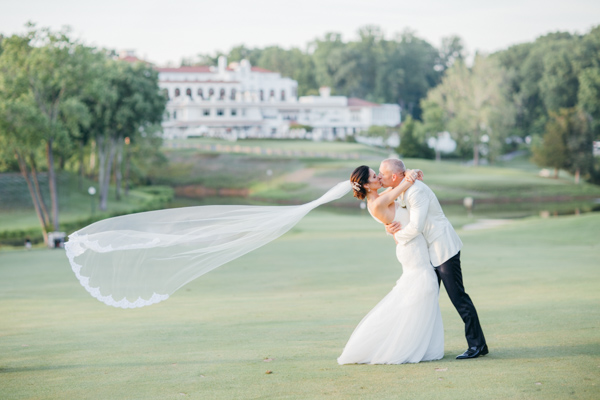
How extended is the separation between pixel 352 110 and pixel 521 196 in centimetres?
6726

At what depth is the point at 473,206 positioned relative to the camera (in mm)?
61844

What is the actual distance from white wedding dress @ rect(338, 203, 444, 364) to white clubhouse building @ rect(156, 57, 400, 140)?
113486mm

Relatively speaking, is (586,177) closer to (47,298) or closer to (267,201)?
(267,201)

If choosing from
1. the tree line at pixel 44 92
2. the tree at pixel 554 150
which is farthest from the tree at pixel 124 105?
the tree at pixel 554 150

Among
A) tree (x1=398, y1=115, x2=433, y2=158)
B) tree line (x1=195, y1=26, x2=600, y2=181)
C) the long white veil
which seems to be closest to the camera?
the long white veil

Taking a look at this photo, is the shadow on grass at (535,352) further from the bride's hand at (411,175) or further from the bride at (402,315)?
A: the bride's hand at (411,175)

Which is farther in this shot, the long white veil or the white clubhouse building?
the white clubhouse building

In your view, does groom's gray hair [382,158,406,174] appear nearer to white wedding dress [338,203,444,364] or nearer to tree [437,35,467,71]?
white wedding dress [338,203,444,364]

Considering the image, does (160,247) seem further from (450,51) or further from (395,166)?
(450,51)

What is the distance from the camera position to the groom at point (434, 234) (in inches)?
300

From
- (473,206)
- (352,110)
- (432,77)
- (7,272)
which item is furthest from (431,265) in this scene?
(432,77)

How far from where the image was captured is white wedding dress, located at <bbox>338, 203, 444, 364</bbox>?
750cm

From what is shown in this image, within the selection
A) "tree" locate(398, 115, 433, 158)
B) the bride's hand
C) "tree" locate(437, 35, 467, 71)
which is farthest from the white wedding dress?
"tree" locate(437, 35, 467, 71)

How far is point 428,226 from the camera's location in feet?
25.6
